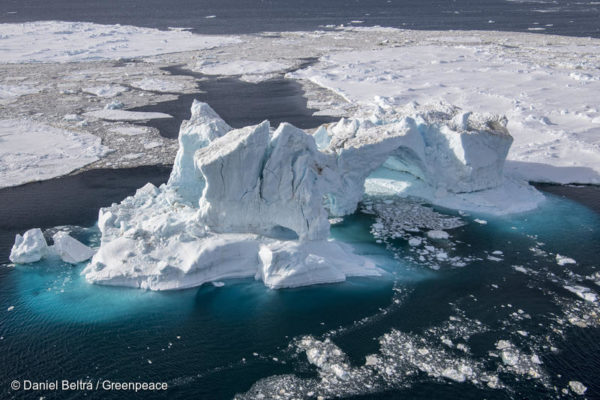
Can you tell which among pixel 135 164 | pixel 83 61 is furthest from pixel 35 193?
pixel 83 61

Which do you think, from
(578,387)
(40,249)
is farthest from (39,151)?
(578,387)

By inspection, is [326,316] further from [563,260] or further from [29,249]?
[29,249]

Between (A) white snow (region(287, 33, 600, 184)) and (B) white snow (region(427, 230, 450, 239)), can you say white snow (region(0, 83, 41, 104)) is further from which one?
(B) white snow (region(427, 230, 450, 239))

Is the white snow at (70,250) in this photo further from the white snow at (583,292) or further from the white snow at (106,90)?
the white snow at (106,90)

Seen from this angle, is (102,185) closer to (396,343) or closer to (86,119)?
(86,119)

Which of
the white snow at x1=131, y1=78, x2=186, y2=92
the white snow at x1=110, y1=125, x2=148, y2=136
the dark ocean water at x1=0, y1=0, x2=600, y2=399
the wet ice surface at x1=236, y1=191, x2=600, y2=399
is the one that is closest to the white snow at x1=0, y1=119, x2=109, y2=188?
the white snow at x1=110, y1=125, x2=148, y2=136

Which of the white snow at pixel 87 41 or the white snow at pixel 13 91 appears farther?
the white snow at pixel 87 41

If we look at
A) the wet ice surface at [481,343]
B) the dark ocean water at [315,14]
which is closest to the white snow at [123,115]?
the wet ice surface at [481,343]
